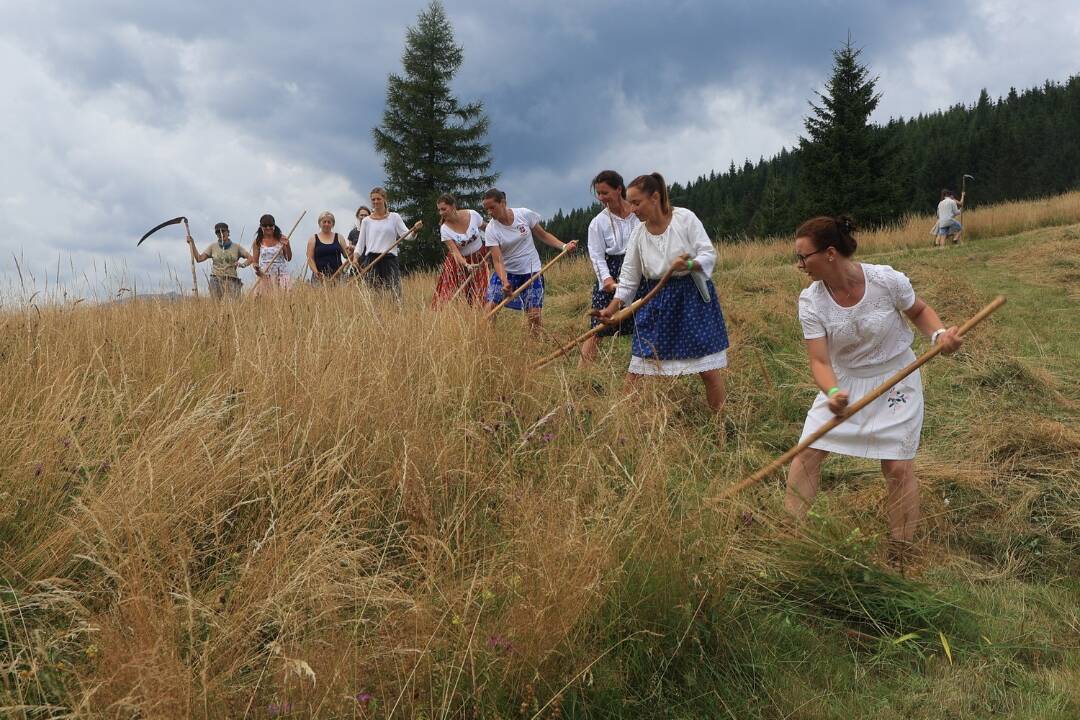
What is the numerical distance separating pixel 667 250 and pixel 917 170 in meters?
61.3

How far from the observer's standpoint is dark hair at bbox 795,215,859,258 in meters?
3.00

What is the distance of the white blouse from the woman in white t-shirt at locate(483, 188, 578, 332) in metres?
1.60

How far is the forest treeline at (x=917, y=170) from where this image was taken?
3070 cm

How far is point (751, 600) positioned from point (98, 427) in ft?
8.75

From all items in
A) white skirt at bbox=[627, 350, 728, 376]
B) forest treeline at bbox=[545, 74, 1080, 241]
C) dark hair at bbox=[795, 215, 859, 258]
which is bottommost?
white skirt at bbox=[627, 350, 728, 376]

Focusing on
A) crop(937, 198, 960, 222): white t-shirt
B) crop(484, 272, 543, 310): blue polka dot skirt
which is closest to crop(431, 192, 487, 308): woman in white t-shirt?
crop(484, 272, 543, 310): blue polka dot skirt

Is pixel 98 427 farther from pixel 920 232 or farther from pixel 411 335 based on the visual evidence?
pixel 920 232

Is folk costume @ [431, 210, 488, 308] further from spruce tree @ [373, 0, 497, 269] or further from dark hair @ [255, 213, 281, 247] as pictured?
spruce tree @ [373, 0, 497, 269]

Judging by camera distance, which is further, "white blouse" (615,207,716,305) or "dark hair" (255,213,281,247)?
"dark hair" (255,213,281,247)

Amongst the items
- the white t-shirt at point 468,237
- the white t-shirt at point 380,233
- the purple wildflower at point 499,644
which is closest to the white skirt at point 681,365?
the purple wildflower at point 499,644

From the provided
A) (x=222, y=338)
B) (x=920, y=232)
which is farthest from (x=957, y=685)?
(x=920, y=232)

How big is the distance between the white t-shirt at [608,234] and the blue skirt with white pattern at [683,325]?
1220 millimetres

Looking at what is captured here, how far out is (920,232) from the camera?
16344 millimetres

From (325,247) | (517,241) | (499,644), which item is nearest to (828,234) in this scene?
(499,644)
